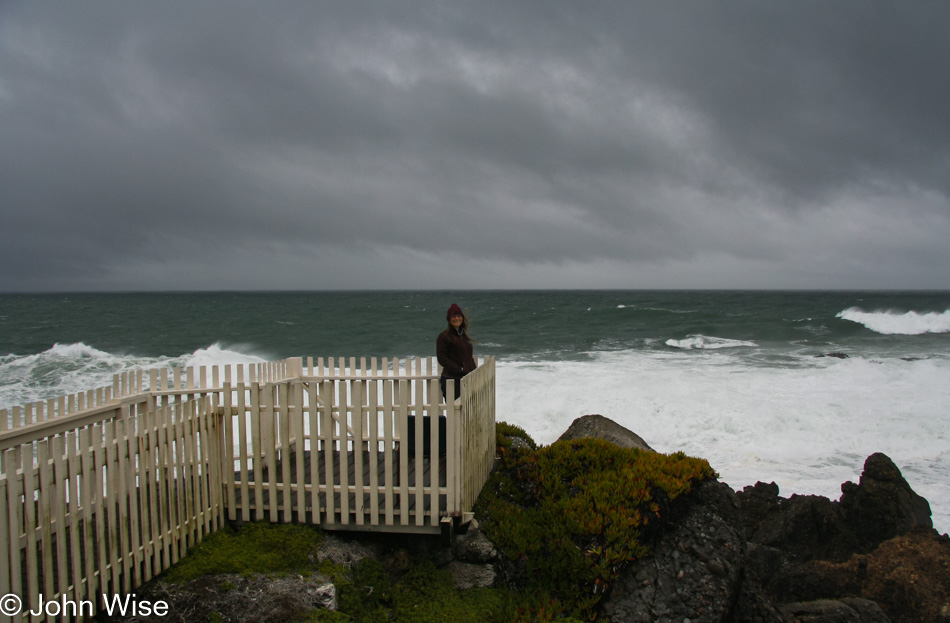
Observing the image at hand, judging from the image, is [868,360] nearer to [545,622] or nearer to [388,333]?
[545,622]

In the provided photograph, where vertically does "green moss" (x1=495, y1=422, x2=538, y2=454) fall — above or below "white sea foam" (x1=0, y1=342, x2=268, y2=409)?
above

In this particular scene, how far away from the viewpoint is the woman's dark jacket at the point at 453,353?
7160 mm

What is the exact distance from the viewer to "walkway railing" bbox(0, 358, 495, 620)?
153 inches

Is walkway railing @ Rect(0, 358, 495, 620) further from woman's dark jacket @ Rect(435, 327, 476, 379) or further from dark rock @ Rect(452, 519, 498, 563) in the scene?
woman's dark jacket @ Rect(435, 327, 476, 379)

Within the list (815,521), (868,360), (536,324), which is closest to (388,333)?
(536,324)

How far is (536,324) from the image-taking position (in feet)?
177

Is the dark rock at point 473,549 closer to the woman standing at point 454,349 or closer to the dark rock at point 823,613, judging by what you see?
the woman standing at point 454,349

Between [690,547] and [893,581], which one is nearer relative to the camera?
[690,547]

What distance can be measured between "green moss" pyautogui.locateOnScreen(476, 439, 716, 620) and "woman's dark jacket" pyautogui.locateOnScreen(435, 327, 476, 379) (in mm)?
1354

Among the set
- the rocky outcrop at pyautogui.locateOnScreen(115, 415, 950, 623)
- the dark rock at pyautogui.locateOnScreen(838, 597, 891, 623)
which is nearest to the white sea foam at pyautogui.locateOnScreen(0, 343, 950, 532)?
the rocky outcrop at pyautogui.locateOnScreen(115, 415, 950, 623)

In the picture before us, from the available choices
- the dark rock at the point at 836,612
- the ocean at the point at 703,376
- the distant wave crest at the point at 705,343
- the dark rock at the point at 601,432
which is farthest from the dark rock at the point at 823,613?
the distant wave crest at the point at 705,343

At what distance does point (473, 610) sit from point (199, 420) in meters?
3.12

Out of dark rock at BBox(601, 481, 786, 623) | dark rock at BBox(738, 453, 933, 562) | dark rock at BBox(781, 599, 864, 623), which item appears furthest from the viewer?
dark rock at BBox(738, 453, 933, 562)

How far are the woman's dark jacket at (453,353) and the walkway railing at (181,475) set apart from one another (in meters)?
0.45
